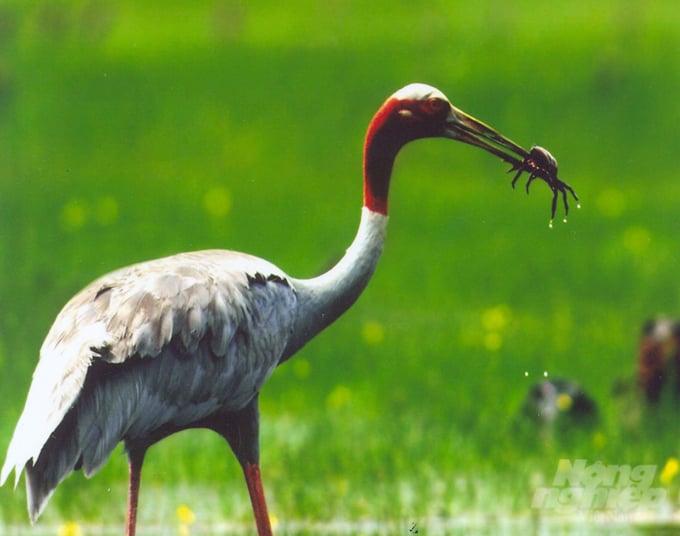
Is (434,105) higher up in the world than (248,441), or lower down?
higher up

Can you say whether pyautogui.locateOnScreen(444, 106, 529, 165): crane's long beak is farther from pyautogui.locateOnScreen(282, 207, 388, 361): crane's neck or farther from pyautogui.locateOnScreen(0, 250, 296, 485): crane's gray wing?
pyautogui.locateOnScreen(0, 250, 296, 485): crane's gray wing

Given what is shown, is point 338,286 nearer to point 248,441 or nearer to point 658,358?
point 248,441

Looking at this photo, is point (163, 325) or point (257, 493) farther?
point (257, 493)

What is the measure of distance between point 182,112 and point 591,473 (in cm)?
814

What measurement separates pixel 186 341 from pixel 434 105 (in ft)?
4.55

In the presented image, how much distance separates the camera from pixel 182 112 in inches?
649

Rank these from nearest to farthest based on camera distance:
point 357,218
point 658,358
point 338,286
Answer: point 338,286 → point 658,358 → point 357,218

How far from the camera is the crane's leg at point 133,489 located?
6594mm

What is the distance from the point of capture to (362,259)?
22.9ft

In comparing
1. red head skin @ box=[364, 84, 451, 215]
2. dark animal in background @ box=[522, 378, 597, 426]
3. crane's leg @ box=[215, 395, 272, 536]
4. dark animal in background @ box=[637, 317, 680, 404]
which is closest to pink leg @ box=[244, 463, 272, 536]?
crane's leg @ box=[215, 395, 272, 536]

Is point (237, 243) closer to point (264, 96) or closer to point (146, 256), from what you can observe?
point (146, 256)

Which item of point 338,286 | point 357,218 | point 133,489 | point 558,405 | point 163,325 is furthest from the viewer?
point 357,218

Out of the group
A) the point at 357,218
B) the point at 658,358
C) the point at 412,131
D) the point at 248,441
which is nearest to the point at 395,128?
the point at 412,131

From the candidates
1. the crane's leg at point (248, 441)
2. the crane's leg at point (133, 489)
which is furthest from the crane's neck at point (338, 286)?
the crane's leg at point (133, 489)
